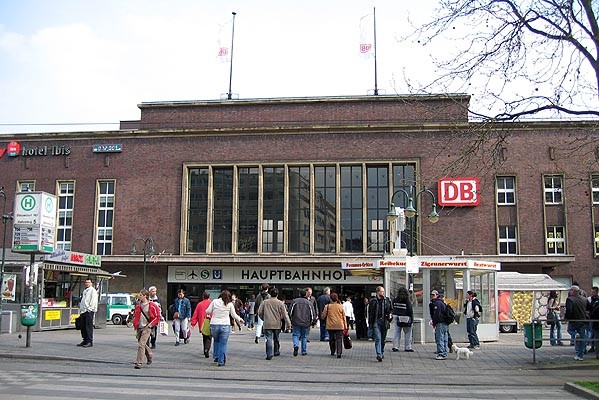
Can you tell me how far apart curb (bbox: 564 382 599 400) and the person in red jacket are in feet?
29.1

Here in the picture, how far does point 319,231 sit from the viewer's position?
1794 inches

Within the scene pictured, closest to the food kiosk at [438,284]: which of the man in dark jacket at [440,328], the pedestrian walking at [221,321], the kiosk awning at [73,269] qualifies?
the man in dark jacket at [440,328]

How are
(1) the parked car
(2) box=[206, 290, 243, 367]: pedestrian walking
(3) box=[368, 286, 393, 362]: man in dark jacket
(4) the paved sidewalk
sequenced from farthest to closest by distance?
(1) the parked car < (3) box=[368, 286, 393, 362]: man in dark jacket < (2) box=[206, 290, 243, 367]: pedestrian walking < (4) the paved sidewalk

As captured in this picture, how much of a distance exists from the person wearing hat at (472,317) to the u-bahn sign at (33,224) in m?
13.0

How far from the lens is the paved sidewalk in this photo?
44.9 ft

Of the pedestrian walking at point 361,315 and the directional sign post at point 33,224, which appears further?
the pedestrian walking at point 361,315

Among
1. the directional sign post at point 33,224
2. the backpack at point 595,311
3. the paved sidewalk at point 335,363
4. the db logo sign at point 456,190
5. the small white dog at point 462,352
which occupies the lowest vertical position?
the paved sidewalk at point 335,363

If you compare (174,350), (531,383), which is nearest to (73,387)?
(174,350)

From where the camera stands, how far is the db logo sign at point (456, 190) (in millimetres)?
43938

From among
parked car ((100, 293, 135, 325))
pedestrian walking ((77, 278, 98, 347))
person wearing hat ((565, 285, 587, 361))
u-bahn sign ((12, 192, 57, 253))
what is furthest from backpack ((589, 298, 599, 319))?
parked car ((100, 293, 135, 325))

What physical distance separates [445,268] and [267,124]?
28.1m

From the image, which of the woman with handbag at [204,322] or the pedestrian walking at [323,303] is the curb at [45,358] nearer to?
the woman with handbag at [204,322]

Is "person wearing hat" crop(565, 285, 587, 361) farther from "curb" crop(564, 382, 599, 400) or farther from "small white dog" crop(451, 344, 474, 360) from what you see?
"curb" crop(564, 382, 599, 400)

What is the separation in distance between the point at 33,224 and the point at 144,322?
297 inches
